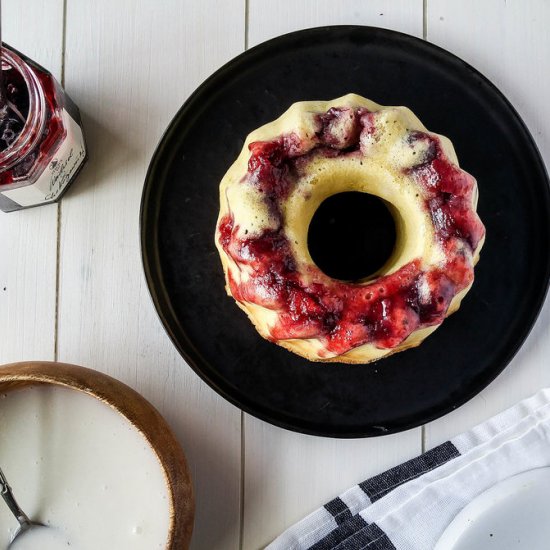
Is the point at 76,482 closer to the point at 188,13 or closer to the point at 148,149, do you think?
the point at 148,149

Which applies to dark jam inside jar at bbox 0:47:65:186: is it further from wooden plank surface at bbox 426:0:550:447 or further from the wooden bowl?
wooden plank surface at bbox 426:0:550:447

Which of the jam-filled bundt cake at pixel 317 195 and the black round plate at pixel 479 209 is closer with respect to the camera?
the jam-filled bundt cake at pixel 317 195

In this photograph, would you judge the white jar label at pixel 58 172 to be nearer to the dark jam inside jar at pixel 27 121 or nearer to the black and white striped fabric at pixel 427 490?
the dark jam inside jar at pixel 27 121

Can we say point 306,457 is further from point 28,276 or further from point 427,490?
point 28,276

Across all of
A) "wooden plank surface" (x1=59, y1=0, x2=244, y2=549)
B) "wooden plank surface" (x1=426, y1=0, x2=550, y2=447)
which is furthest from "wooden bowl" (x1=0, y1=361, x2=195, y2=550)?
"wooden plank surface" (x1=426, y1=0, x2=550, y2=447)

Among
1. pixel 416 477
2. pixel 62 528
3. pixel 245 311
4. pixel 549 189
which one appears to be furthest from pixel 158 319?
pixel 549 189

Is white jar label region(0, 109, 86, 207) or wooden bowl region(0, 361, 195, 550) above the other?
white jar label region(0, 109, 86, 207)

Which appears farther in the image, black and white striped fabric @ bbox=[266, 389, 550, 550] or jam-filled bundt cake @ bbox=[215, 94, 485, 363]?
black and white striped fabric @ bbox=[266, 389, 550, 550]

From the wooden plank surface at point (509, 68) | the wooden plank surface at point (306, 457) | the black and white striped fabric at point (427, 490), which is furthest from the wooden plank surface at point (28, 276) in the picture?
the wooden plank surface at point (509, 68)
